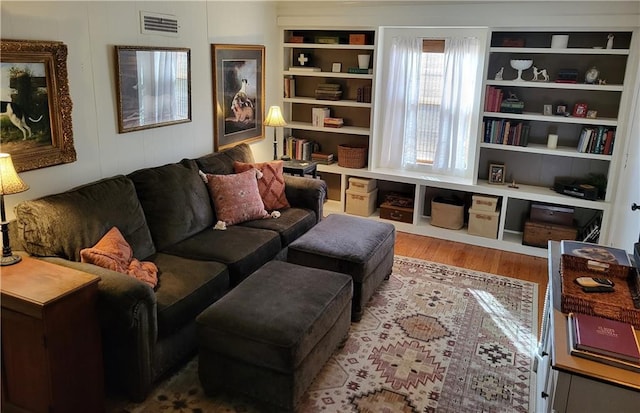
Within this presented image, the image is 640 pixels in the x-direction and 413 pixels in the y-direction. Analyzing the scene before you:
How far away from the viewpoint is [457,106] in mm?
4777

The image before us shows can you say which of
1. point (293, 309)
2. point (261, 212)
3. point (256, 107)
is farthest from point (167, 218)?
point (256, 107)

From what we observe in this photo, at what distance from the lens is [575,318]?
193 centimetres

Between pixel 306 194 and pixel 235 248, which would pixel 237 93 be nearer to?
pixel 306 194

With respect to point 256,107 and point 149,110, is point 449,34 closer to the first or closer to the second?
point 256,107

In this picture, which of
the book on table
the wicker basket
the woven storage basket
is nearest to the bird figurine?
the wicker basket

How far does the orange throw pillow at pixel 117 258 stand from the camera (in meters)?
2.57

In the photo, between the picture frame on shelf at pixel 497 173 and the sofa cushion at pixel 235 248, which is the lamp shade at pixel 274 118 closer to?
the sofa cushion at pixel 235 248

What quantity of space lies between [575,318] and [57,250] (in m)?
2.43

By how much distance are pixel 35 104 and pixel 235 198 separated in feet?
4.76

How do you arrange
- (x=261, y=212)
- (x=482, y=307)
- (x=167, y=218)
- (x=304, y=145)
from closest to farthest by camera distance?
(x=167, y=218), (x=482, y=307), (x=261, y=212), (x=304, y=145)

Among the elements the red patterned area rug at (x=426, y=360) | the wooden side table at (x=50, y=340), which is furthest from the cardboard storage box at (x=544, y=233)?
the wooden side table at (x=50, y=340)

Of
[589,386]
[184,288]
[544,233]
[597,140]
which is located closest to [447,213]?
[544,233]

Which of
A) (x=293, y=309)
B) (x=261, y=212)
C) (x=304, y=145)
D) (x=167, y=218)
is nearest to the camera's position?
(x=293, y=309)

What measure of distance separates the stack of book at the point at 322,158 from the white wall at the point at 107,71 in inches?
54.1
